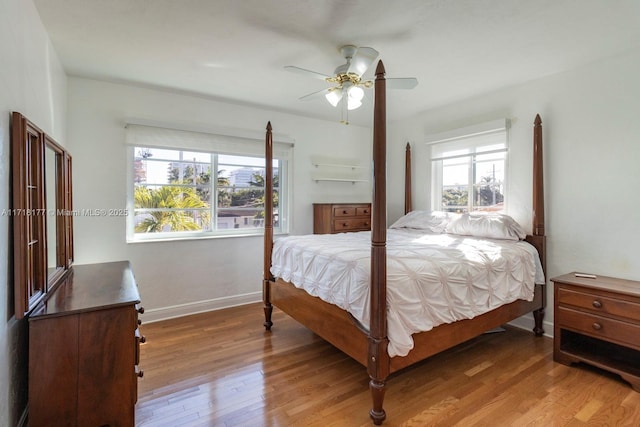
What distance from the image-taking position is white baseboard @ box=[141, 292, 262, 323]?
3320mm

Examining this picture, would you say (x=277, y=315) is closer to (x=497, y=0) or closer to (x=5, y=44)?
(x=5, y=44)

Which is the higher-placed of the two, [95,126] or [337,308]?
A: [95,126]

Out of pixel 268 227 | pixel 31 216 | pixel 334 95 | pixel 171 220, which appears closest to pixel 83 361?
pixel 31 216

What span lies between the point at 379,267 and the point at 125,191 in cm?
281

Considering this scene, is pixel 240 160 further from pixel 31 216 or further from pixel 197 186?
pixel 31 216

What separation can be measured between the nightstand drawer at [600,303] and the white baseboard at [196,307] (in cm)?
315

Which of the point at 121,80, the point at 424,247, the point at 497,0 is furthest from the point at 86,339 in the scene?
the point at 497,0

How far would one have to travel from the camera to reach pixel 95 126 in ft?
9.99

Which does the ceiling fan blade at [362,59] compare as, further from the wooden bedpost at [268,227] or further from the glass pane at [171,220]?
the glass pane at [171,220]

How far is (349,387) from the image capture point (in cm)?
213

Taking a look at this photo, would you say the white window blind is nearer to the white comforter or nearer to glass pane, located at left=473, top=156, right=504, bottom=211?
the white comforter

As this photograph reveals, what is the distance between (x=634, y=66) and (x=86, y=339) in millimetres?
4213

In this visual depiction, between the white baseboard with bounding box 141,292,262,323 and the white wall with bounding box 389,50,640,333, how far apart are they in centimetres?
322

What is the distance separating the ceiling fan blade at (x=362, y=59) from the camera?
2090 millimetres
